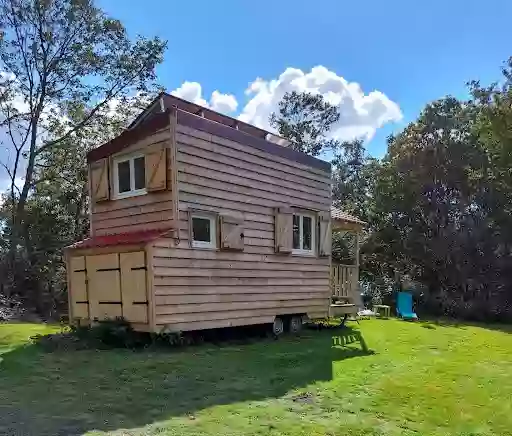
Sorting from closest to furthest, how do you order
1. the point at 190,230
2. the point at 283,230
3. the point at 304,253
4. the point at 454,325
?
the point at 190,230 → the point at 283,230 → the point at 304,253 → the point at 454,325

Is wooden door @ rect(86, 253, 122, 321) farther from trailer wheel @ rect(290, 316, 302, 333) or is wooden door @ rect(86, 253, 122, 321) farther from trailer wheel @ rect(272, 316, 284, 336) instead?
trailer wheel @ rect(290, 316, 302, 333)

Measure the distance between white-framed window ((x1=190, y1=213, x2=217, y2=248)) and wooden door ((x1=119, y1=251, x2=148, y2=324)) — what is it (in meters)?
1.09

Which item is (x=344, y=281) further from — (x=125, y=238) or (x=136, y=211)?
(x=125, y=238)

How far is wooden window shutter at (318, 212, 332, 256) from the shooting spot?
11.9 meters

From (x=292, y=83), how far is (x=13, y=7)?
46.3 feet

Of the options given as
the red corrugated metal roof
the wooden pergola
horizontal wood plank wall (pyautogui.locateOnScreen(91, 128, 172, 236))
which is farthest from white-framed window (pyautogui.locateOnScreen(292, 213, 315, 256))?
the red corrugated metal roof

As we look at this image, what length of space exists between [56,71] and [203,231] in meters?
12.9

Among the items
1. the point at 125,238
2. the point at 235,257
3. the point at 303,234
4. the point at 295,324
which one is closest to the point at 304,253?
the point at 303,234

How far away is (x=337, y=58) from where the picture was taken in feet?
55.5

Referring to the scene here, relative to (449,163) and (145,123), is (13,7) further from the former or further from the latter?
(449,163)

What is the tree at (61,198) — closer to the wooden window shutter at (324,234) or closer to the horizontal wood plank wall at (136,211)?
the horizontal wood plank wall at (136,211)

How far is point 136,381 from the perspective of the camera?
5.89 m

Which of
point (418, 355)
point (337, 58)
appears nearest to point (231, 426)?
point (418, 355)

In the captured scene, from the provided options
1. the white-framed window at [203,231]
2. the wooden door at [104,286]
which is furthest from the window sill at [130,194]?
the wooden door at [104,286]
